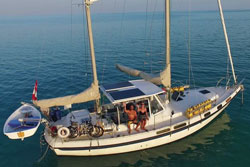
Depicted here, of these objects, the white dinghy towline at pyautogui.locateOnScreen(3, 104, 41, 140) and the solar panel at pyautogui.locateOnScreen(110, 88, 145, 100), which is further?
the solar panel at pyautogui.locateOnScreen(110, 88, 145, 100)

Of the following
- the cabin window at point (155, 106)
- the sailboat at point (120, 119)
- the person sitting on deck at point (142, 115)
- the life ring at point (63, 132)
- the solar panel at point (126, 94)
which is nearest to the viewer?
the life ring at point (63, 132)

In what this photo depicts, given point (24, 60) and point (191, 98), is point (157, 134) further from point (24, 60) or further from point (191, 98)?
point (24, 60)

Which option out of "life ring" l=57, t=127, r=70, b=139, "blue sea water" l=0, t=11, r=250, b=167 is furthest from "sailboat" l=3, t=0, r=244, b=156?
"blue sea water" l=0, t=11, r=250, b=167

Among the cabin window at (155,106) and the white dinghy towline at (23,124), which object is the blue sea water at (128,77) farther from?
the white dinghy towline at (23,124)

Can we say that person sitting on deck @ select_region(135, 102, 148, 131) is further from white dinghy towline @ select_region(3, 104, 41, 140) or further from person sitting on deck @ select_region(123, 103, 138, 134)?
white dinghy towline @ select_region(3, 104, 41, 140)

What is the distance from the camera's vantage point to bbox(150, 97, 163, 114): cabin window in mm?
12553

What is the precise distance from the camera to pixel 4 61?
32031mm

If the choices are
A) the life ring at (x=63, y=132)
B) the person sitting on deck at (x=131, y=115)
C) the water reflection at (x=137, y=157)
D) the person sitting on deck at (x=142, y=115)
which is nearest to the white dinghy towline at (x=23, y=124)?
Result: the life ring at (x=63, y=132)

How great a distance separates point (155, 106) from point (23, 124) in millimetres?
7653

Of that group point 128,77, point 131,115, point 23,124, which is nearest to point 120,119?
point 131,115

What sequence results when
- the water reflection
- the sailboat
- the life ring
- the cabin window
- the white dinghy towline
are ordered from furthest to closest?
the cabin window < the water reflection < the sailboat < the life ring < the white dinghy towline

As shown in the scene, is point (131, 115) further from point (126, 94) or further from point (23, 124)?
point (23, 124)

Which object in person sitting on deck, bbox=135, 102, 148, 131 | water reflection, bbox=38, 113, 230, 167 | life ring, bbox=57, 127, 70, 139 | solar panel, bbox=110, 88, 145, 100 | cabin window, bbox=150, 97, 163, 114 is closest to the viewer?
life ring, bbox=57, 127, 70, 139

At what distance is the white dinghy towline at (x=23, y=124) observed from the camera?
998cm
